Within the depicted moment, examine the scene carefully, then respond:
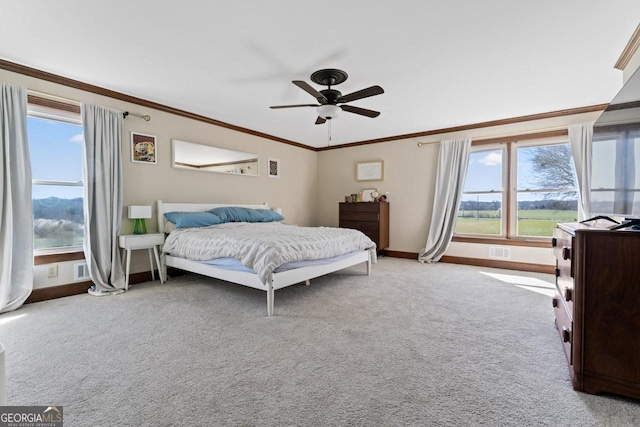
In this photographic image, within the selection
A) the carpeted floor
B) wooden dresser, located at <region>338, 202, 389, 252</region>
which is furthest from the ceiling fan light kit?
wooden dresser, located at <region>338, 202, 389, 252</region>

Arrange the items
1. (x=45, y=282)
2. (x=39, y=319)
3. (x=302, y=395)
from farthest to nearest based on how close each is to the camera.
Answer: (x=45, y=282)
(x=39, y=319)
(x=302, y=395)

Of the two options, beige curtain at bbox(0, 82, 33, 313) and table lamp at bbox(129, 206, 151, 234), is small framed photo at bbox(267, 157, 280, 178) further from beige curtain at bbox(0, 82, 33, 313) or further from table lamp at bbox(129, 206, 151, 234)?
beige curtain at bbox(0, 82, 33, 313)

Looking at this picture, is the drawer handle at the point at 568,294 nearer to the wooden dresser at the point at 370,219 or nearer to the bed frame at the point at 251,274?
the bed frame at the point at 251,274

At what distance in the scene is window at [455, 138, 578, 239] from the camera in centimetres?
444

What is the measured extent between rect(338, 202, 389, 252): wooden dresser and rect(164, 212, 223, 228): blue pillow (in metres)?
2.79

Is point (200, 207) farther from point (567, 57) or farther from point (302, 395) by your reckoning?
point (567, 57)

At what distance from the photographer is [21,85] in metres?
2.97

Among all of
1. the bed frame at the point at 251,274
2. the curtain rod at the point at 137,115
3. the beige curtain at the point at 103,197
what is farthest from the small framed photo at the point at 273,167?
the beige curtain at the point at 103,197

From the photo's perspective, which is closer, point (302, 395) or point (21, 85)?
point (302, 395)

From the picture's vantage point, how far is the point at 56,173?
3.34 m

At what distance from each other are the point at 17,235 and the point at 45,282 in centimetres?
61

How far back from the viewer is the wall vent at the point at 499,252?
4.75m

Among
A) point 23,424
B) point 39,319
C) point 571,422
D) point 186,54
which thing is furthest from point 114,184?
point 571,422

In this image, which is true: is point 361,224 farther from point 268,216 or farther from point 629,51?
point 629,51
